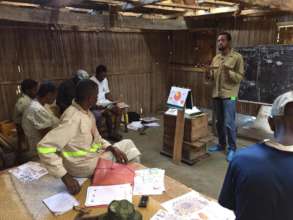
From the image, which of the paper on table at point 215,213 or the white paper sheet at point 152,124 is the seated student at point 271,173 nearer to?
the paper on table at point 215,213

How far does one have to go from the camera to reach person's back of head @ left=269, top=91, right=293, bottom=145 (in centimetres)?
92

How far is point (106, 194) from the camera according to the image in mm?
1825

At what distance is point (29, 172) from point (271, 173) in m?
2.12

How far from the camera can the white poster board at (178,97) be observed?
3386mm

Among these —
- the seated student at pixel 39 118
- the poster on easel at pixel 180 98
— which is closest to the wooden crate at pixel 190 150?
the poster on easel at pixel 180 98

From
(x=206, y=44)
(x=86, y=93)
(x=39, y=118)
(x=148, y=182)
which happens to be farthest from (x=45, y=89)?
(x=206, y=44)

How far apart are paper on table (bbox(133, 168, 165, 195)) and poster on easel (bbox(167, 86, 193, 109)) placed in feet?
4.61

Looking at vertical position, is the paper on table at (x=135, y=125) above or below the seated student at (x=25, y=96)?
below

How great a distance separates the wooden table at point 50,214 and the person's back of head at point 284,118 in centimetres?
102

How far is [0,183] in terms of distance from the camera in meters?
2.12

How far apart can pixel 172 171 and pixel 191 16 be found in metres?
2.95

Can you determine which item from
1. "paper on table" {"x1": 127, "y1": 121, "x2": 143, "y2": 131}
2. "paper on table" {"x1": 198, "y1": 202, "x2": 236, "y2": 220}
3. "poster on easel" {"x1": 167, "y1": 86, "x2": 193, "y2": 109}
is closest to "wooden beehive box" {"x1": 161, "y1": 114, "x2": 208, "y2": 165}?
"poster on easel" {"x1": 167, "y1": 86, "x2": 193, "y2": 109}

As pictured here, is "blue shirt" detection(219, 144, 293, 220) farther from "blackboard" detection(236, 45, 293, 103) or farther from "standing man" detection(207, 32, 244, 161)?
"blackboard" detection(236, 45, 293, 103)

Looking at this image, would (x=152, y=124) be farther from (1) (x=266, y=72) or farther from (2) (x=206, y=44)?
(1) (x=266, y=72)
